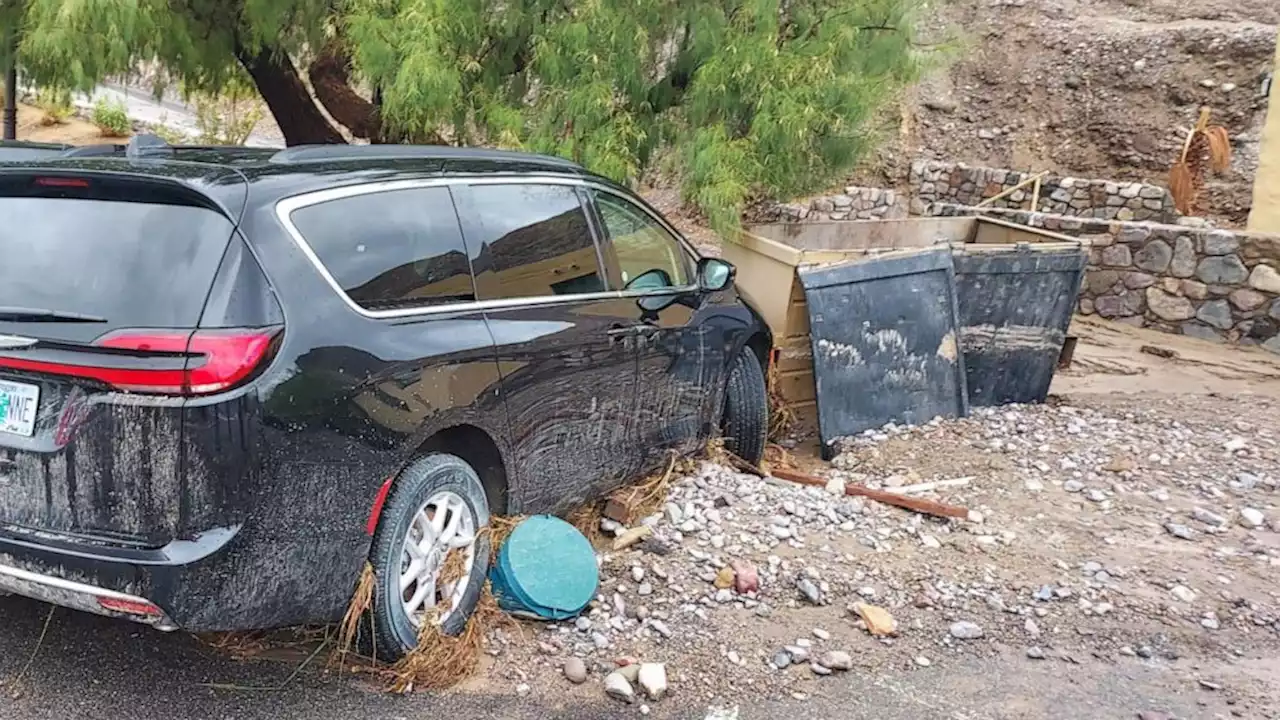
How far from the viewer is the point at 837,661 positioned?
13.1 ft

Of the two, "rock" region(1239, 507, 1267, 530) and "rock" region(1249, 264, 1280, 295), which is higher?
"rock" region(1249, 264, 1280, 295)

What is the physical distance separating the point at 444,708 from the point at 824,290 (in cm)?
386

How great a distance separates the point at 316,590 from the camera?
331 cm

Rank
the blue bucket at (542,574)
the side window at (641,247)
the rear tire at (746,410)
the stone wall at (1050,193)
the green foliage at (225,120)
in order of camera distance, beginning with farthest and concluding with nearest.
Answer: the stone wall at (1050,193) < the green foliage at (225,120) < the rear tire at (746,410) < the side window at (641,247) < the blue bucket at (542,574)

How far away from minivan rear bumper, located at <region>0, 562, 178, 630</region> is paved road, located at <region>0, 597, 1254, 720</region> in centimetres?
47

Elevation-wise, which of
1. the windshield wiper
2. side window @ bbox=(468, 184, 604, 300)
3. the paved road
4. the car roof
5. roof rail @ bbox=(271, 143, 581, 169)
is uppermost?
roof rail @ bbox=(271, 143, 581, 169)

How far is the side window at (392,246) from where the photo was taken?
11.4ft

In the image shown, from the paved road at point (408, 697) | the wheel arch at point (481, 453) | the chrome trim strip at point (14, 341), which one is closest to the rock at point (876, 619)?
the paved road at point (408, 697)

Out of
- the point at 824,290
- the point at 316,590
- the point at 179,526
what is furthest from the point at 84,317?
the point at 824,290

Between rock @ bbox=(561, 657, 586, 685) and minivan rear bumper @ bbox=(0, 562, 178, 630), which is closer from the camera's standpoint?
minivan rear bumper @ bbox=(0, 562, 178, 630)

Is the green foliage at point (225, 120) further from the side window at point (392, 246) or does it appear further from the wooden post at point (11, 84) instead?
the side window at point (392, 246)

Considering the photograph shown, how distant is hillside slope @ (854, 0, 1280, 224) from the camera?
20.4m

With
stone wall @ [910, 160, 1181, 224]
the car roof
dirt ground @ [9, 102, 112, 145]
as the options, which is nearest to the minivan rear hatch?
the car roof

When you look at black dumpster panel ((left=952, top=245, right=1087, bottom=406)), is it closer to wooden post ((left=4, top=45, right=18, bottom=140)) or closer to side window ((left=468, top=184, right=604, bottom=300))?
side window ((left=468, top=184, right=604, bottom=300))
